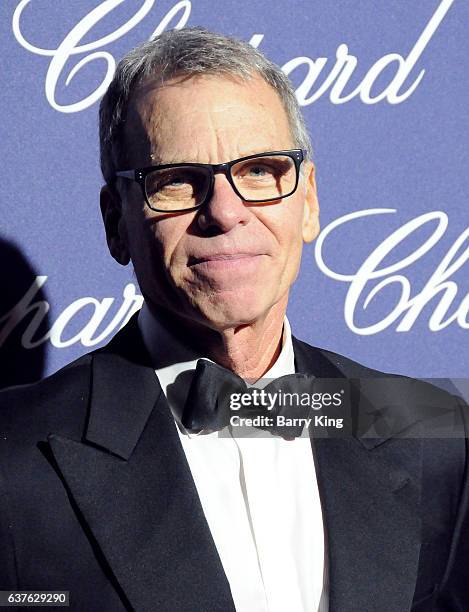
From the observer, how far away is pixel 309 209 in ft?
5.80

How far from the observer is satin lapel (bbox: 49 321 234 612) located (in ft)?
4.93

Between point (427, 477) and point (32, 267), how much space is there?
97 centimetres

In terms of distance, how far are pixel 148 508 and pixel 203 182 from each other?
0.50 m

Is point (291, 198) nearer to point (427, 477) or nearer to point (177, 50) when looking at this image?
point (177, 50)

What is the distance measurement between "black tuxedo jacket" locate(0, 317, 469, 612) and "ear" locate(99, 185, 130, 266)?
0.13 metres

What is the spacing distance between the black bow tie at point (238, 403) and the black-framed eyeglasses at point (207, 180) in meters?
0.26

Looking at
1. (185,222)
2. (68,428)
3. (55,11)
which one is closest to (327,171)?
(55,11)

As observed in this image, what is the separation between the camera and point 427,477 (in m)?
1.79

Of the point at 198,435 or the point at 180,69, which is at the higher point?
the point at 180,69

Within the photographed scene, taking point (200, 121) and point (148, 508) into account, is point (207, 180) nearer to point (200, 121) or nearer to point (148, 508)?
point (200, 121)

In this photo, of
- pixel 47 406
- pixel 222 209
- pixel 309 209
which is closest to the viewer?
pixel 222 209
